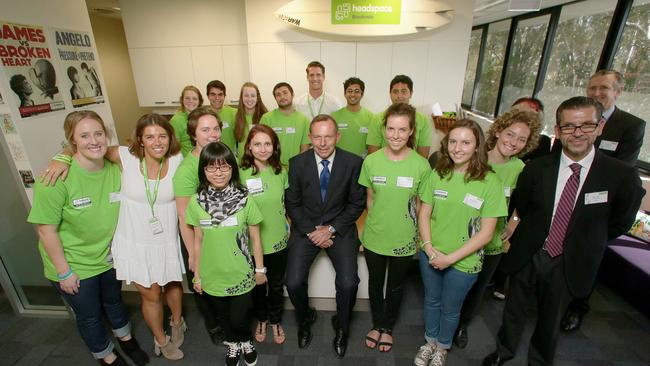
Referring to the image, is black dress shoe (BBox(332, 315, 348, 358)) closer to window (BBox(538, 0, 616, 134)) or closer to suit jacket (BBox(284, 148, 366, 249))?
suit jacket (BBox(284, 148, 366, 249))

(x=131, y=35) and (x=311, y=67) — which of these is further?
(x=131, y=35)

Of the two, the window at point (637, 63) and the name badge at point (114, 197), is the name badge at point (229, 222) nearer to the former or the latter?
the name badge at point (114, 197)

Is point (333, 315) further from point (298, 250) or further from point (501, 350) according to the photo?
point (501, 350)

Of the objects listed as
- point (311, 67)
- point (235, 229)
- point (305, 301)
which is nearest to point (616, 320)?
point (305, 301)

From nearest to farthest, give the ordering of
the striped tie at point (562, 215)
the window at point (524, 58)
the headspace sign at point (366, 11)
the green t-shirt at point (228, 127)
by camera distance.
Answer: the striped tie at point (562, 215)
the green t-shirt at point (228, 127)
the headspace sign at point (366, 11)
the window at point (524, 58)

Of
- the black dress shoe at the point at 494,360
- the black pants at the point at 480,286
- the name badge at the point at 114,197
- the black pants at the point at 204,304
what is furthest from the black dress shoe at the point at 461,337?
the name badge at the point at 114,197

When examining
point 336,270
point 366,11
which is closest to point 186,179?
point 336,270

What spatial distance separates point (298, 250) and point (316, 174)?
541 millimetres

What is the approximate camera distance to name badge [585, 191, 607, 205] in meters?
1.53

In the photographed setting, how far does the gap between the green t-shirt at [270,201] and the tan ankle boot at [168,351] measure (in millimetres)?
1017

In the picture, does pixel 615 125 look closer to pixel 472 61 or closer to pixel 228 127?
pixel 228 127

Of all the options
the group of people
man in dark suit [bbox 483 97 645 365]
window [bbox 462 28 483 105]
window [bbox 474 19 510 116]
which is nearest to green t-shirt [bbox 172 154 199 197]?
the group of people

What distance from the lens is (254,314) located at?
2521 millimetres

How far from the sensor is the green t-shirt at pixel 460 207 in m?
1.67
